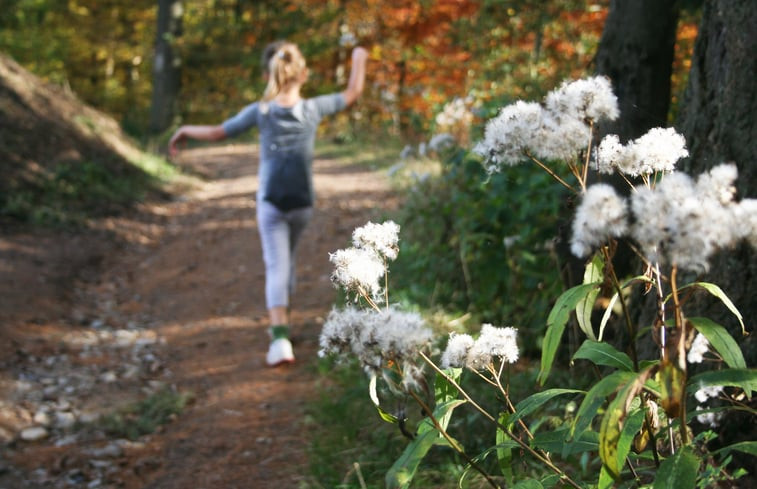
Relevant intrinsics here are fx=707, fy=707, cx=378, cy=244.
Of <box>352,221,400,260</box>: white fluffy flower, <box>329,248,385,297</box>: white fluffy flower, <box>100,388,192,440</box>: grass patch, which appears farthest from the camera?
<box>100,388,192,440</box>: grass patch

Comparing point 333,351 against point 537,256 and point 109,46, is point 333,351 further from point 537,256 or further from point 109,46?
point 109,46

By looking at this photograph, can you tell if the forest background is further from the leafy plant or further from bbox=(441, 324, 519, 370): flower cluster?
bbox=(441, 324, 519, 370): flower cluster

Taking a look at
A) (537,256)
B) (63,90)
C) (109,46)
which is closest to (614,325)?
(537,256)

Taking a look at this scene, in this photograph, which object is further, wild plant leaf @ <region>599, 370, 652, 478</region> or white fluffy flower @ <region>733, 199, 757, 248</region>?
wild plant leaf @ <region>599, 370, 652, 478</region>

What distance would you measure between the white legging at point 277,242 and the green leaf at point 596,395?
3590 millimetres

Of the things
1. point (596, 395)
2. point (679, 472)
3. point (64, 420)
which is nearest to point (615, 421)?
point (596, 395)

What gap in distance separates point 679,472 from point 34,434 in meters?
3.65

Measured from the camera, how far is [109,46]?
23.6 m

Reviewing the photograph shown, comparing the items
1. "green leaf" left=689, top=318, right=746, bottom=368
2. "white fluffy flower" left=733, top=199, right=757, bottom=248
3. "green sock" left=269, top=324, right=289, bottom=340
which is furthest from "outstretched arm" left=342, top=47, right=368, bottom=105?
"white fluffy flower" left=733, top=199, right=757, bottom=248

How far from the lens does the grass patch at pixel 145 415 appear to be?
13.3ft

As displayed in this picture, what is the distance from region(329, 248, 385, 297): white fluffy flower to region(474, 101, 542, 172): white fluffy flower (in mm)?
395

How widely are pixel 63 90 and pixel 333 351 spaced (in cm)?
1324

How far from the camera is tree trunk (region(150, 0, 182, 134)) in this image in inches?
643

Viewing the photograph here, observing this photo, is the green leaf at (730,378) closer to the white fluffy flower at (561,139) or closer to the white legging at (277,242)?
the white fluffy flower at (561,139)
